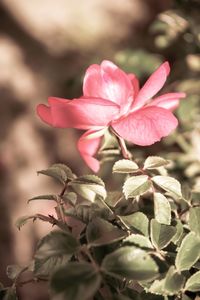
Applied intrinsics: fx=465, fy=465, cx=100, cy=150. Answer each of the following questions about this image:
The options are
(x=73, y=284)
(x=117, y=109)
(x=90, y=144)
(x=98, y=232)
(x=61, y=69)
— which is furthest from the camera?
(x=61, y=69)

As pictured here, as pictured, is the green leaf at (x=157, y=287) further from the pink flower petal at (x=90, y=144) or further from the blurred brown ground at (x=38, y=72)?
the blurred brown ground at (x=38, y=72)

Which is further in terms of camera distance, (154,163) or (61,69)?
(61,69)

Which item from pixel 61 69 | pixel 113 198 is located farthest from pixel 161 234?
pixel 61 69

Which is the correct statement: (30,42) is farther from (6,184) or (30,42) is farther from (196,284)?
(196,284)

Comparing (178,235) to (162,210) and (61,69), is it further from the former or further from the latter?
(61,69)

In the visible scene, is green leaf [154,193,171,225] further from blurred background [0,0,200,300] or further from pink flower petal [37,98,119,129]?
blurred background [0,0,200,300]

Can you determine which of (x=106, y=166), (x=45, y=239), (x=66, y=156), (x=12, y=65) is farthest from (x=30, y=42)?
(x=45, y=239)
